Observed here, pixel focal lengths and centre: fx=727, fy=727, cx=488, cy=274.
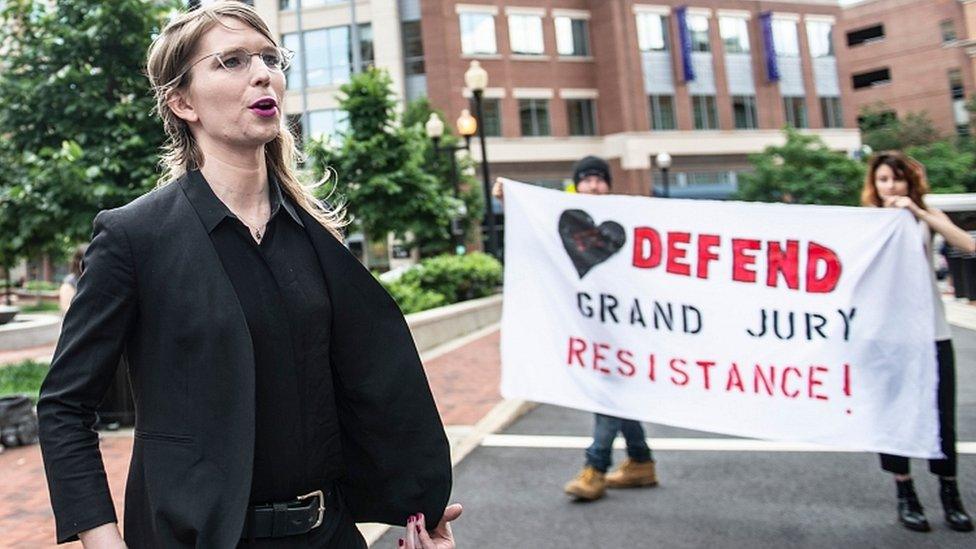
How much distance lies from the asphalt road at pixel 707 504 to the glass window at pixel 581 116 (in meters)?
32.2

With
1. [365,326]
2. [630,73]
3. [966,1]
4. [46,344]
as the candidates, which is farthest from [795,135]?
[365,326]

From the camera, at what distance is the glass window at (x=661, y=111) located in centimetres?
3697

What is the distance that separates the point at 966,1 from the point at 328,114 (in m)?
27.0

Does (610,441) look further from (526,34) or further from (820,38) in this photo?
(820,38)

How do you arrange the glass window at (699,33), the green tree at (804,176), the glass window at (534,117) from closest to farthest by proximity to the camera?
the green tree at (804,176), the glass window at (534,117), the glass window at (699,33)

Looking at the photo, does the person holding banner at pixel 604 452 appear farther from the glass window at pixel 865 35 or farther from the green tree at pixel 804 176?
the glass window at pixel 865 35

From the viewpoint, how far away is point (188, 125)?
1.76m

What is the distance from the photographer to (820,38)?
136 ft

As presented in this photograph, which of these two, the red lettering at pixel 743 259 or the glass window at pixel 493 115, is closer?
the red lettering at pixel 743 259

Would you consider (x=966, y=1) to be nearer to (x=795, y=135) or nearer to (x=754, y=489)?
(x=754, y=489)

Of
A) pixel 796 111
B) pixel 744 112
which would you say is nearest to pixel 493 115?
pixel 744 112

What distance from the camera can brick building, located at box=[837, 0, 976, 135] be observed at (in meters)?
48.6

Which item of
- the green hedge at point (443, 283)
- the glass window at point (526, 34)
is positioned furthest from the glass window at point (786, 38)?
the green hedge at point (443, 283)

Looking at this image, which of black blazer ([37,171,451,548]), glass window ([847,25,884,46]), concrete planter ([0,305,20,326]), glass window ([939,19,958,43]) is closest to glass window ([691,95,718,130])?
glass window ([939,19,958,43])
